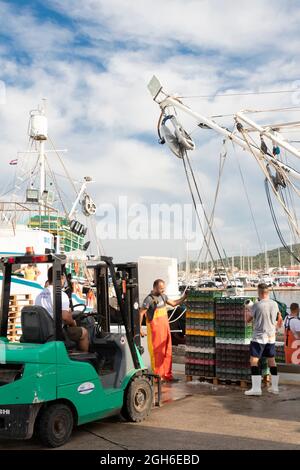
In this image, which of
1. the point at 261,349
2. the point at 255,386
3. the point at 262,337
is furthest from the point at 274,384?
the point at 262,337

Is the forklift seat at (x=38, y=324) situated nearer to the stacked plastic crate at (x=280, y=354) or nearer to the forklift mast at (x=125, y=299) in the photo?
the forklift mast at (x=125, y=299)

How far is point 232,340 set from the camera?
31.4 feet

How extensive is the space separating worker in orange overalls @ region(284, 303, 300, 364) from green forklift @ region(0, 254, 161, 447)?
3.94m

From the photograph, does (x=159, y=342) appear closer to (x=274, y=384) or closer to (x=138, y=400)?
(x=274, y=384)

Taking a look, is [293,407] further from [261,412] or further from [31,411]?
[31,411]

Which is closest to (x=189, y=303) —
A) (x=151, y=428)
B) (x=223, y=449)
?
(x=151, y=428)

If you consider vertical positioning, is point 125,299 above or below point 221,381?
above

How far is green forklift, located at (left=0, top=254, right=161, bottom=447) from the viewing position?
5598 millimetres

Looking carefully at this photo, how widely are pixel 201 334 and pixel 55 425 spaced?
4586 millimetres

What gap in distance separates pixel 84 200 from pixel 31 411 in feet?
95.1

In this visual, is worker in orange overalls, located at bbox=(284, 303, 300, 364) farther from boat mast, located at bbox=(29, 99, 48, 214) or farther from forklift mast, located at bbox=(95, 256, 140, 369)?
boat mast, located at bbox=(29, 99, 48, 214)

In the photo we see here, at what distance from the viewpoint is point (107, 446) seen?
5.93m

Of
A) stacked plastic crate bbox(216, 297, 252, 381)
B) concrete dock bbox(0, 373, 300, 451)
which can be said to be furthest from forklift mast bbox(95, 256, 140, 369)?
stacked plastic crate bbox(216, 297, 252, 381)

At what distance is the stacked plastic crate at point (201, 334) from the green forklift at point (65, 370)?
2.67 m
